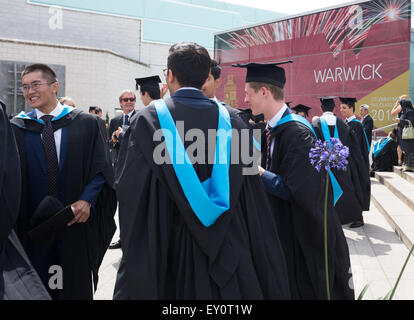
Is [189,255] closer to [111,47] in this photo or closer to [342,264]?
[342,264]

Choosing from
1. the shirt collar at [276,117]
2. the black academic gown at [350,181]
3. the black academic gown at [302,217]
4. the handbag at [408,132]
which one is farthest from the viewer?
the handbag at [408,132]

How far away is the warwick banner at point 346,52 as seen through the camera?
12.9m

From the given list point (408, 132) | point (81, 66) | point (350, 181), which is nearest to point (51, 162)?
point (350, 181)

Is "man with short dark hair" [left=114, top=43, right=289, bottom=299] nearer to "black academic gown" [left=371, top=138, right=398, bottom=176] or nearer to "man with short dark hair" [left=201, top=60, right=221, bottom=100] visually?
"man with short dark hair" [left=201, top=60, right=221, bottom=100]

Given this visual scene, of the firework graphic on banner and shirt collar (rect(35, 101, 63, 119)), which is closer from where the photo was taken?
shirt collar (rect(35, 101, 63, 119))

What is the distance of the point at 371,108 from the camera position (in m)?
13.3

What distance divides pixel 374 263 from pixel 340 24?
11.8 metres

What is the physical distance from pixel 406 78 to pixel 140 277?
510 inches

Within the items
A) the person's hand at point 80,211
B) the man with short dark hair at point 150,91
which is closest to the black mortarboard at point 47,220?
the person's hand at point 80,211

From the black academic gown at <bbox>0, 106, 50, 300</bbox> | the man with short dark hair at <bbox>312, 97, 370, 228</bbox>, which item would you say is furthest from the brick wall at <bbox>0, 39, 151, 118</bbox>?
the black academic gown at <bbox>0, 106, 50, 300</bbox>

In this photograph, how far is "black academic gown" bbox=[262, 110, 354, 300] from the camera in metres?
2.54

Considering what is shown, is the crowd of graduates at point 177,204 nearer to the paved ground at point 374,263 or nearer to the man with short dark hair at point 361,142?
the paved ground at point 374,263

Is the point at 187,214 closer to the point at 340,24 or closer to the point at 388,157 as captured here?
the point at 388,157

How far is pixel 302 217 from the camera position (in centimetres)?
261
